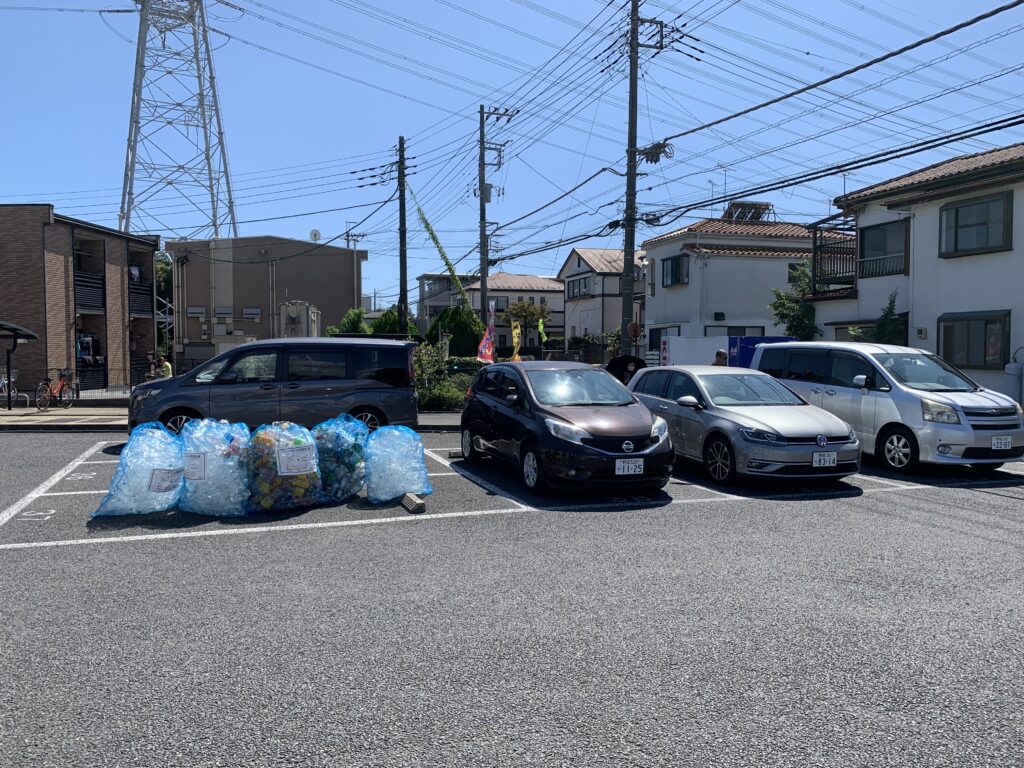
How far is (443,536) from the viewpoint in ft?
22.6

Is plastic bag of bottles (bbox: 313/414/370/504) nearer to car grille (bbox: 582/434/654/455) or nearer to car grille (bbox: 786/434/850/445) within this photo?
car grille (bbox: 582/434/654/455)

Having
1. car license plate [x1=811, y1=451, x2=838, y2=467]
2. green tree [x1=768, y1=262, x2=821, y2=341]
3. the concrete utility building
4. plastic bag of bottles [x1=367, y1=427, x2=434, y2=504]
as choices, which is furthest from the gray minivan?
the concrete utility building

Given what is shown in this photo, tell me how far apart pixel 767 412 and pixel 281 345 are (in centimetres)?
698

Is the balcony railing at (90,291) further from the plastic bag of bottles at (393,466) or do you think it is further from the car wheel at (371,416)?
the plastic bag of bottles at (393,466)

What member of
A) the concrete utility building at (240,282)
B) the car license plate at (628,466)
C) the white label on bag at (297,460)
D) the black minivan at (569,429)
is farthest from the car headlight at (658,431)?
the concrete utility building at (240,282)

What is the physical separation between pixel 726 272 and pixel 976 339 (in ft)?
47.8

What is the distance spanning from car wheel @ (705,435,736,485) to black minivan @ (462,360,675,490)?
89cm

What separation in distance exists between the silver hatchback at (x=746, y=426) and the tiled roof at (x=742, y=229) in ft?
78.3

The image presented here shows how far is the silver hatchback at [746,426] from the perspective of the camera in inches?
352

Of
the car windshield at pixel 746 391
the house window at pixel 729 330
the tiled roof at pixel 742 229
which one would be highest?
the tiled roof at pixel 742 229

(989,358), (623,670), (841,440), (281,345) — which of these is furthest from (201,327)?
(623,670)

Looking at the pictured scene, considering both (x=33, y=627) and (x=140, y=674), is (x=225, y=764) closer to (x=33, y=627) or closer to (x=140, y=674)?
(x=140, y=674)

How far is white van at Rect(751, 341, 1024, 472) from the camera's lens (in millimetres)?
9969

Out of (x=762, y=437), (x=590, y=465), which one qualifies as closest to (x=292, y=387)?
(x=590, y=465)
